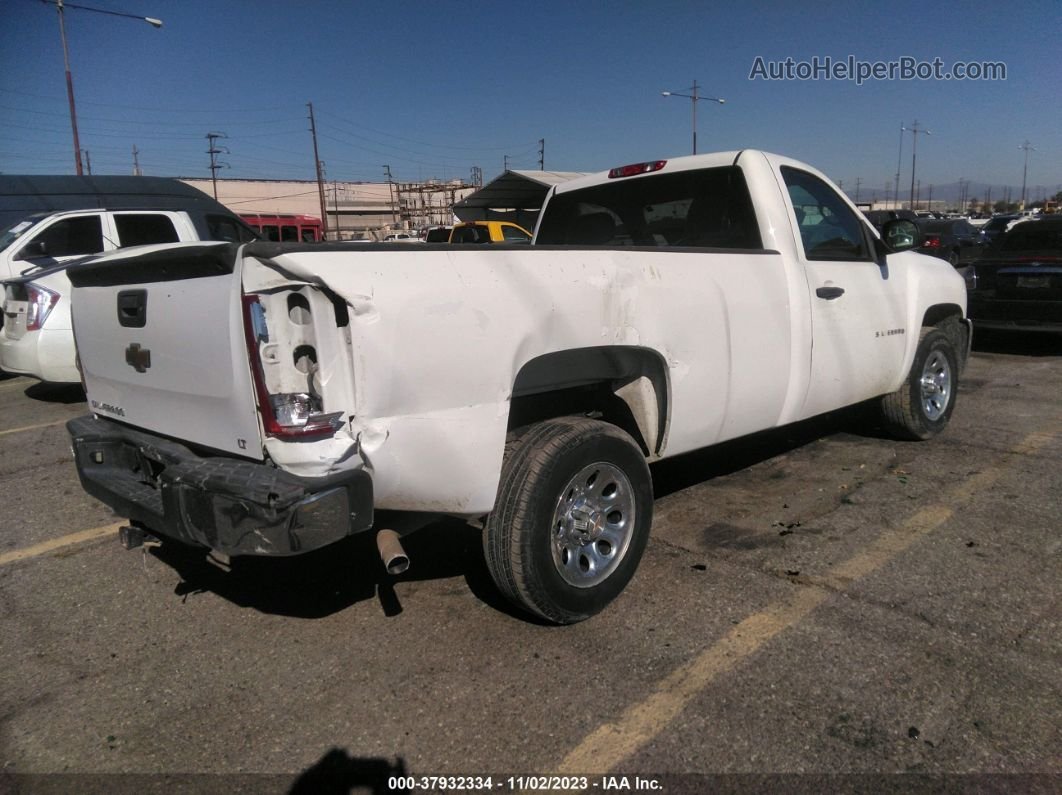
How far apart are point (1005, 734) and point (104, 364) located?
12.5ft

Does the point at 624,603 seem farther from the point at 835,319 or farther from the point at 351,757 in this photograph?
the point at 835,319

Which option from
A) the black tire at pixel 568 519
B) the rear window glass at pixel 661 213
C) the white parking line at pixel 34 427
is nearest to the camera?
the black tire at pixel 568 519

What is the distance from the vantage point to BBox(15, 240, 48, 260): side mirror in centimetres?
954

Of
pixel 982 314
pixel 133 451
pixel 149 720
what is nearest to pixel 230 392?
pixel 133 451

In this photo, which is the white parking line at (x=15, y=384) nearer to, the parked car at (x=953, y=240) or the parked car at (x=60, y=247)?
the parked car at (x=60, y=247)

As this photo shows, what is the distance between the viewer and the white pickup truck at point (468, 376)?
247cm

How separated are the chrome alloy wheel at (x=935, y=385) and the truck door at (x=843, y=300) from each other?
26.8 inches

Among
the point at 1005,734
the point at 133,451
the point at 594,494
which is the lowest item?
the point at 1005,734

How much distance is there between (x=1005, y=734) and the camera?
2492 mm

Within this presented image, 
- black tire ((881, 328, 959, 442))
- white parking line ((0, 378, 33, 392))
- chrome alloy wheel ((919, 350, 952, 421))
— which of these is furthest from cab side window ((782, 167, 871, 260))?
white parking line ((0, 378, 33, 392))

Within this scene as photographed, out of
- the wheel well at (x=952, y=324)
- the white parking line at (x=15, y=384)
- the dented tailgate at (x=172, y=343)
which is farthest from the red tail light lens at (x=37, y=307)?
the wheel well at (x=952, y=324)

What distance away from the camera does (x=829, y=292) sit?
4336 millimetres

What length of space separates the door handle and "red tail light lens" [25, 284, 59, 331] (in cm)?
715

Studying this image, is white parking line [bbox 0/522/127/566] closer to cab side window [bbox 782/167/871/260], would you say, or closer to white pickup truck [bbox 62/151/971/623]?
white pickup truck [bbox 62/151/971/623]
